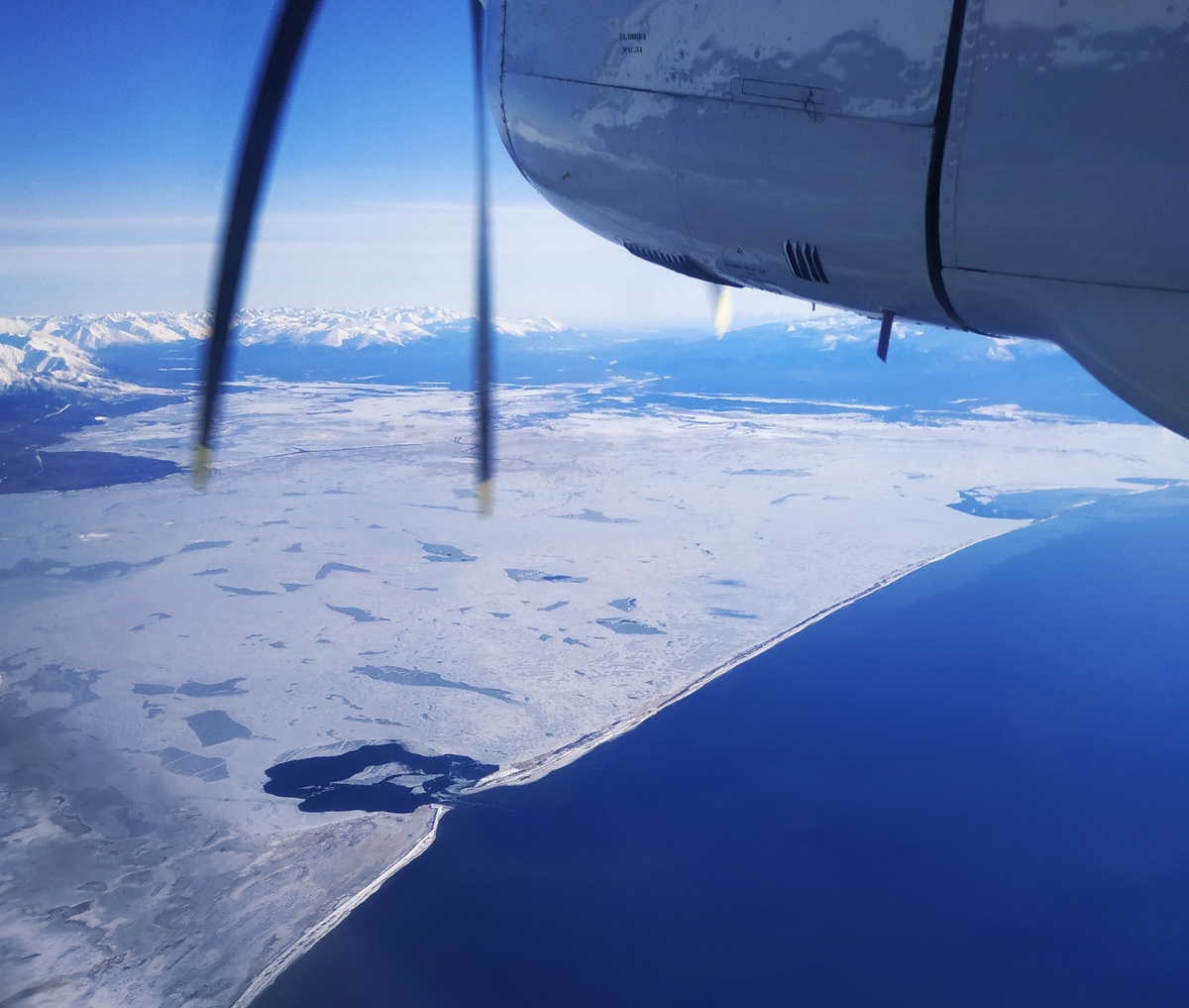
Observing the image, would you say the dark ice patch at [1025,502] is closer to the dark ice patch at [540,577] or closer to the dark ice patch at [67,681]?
the dark ice patch at [540,577]

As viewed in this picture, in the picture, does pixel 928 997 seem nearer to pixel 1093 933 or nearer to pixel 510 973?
pixel 1093 933

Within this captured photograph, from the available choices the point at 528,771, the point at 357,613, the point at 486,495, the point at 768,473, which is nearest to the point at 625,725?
the point at 528,771

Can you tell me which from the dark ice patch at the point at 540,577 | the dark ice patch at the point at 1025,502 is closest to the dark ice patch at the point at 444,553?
the dark ice patch at the point at 540,577

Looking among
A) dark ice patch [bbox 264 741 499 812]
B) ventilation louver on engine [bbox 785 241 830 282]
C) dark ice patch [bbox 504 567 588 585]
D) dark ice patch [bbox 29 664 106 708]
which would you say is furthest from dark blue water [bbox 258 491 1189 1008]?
ventilation louver on engine [bbox 785 241 830 282]

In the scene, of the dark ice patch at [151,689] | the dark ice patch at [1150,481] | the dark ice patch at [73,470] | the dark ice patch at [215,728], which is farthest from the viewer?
the dark ice patch at [73,470]

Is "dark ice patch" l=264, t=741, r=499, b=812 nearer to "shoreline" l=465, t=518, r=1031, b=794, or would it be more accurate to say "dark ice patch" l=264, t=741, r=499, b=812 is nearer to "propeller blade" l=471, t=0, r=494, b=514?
"shoreline" l=465, t=518, r=1031, b=794
